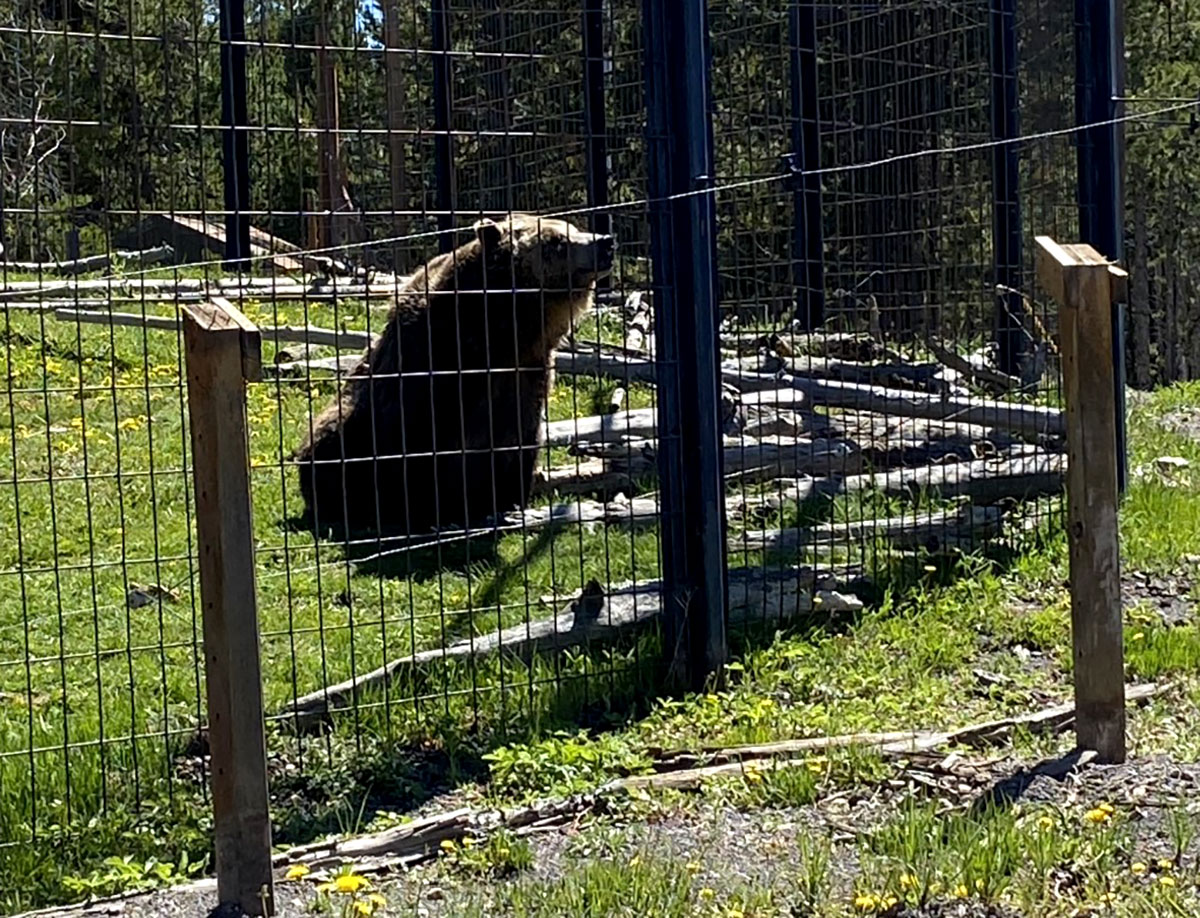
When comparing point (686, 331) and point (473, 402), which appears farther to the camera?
point (473, 402)

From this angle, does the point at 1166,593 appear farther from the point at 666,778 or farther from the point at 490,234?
the point at 490,234

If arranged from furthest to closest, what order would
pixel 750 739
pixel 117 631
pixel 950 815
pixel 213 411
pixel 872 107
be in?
pixel 872 107 < pixel 117 631 < pixel 750 739 < pixel 950 815 < pixel 213 411

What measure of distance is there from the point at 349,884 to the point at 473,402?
4794mm

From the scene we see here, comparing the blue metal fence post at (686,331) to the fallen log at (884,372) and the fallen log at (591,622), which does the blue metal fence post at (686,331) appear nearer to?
the fallen log at (591,622)

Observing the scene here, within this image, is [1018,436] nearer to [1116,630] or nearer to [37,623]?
[1116,630]

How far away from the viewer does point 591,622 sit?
21.5 ft

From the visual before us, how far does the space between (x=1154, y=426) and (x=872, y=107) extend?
3.31 meters

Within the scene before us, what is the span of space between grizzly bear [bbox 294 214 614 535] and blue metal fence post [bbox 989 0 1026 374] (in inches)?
99.8

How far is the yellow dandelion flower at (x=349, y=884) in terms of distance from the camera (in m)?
4.11

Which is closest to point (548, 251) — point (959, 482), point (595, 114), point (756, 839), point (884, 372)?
Result: point (595, 114)

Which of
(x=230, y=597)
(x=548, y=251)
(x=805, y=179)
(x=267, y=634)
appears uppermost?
(x=805, y=179)

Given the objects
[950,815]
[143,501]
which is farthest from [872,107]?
[950,815]

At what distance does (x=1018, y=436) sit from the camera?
9.43 metres

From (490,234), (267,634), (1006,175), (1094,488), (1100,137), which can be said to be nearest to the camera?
(1094,488)
